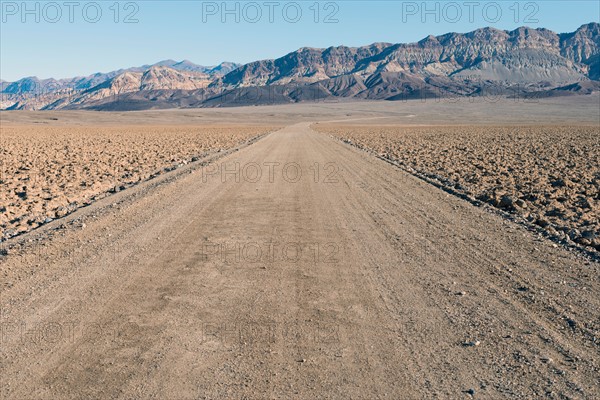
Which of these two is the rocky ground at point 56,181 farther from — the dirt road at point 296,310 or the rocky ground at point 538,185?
the rocky ground at point 538,185

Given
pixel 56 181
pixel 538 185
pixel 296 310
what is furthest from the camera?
pixel 56 181

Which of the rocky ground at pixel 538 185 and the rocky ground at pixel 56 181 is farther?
the rocky ground at pixel 56 181

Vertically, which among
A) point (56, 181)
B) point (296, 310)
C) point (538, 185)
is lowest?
point (296, 310)

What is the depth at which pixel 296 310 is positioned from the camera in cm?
585

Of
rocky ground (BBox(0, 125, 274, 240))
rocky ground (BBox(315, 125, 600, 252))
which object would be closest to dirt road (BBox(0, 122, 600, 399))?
rocky ground (BBox(315, 125, 600, 252))

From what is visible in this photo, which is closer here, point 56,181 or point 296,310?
point 296,310

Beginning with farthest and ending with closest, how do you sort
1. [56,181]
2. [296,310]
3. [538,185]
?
1. [56,181]
2. [538,185]
3. [296,310]

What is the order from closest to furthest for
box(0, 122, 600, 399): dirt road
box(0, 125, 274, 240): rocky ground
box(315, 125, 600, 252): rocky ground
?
box(0, 122, 600, 399): dirt road < box(315, 125, 600, 252): rocky ground < box(0, 125, 274, 240): rocky ground

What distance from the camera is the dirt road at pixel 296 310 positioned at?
4348 mm

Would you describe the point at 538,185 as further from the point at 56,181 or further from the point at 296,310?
the point at 56,181

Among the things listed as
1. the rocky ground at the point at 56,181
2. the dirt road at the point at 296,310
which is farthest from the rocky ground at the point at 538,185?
the rocky ground at the point at 56,181

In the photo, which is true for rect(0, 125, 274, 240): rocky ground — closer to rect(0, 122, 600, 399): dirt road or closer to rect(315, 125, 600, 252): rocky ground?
rect(0, 122, 600, 399): dirt road

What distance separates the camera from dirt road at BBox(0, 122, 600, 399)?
4348 millimetres

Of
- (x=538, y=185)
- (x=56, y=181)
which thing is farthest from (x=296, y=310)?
(x=56, y=181)
